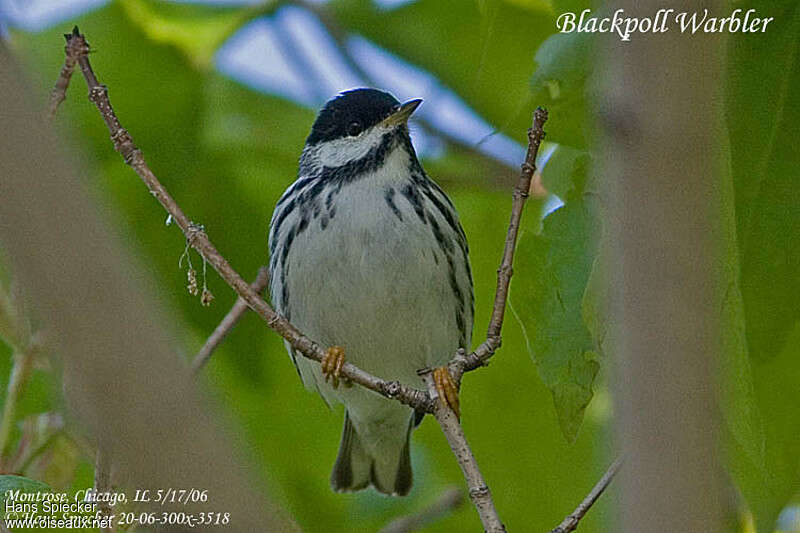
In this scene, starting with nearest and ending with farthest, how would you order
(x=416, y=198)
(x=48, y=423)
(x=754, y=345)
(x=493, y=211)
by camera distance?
(x=754, y=345) → (x=48, y=423) → (x=416, y=198) → (x=493, y=211)

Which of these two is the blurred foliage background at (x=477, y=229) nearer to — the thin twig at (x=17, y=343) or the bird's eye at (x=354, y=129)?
the thin twig at (x=17, y=343)

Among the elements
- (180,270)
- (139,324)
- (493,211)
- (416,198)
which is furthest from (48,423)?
(139,324)

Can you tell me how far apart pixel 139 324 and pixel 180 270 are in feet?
8.46

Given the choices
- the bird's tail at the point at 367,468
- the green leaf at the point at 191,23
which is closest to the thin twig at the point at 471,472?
the bird's tail at the point at 367,468

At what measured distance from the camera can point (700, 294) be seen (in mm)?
821

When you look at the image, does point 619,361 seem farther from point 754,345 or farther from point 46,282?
point 754,345

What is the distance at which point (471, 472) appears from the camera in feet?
6.19

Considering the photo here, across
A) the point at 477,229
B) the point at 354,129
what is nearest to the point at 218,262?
the point at 477,229

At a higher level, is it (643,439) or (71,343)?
(71,343)

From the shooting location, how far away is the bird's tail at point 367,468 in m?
3.68

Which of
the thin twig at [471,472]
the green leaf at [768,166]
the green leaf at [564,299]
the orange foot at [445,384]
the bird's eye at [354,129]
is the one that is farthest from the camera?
the bird's eye at [354,129]

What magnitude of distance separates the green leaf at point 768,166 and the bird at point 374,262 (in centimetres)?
131

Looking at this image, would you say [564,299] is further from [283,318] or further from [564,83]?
[283,318]

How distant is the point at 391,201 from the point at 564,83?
137 cm
